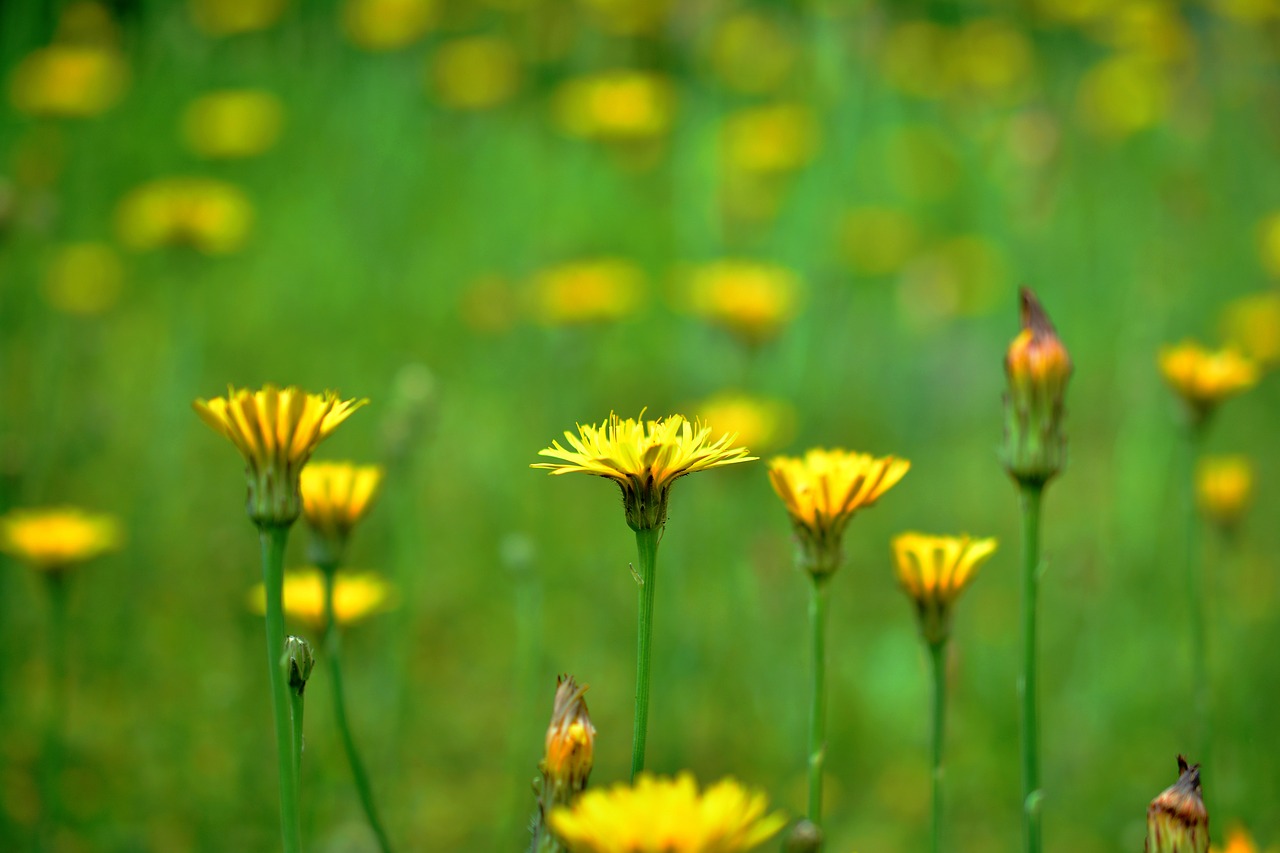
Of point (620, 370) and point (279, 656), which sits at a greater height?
point (620, 370)

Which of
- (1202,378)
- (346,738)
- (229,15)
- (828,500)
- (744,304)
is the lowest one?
(346,738)

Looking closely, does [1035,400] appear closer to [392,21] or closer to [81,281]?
[81,281]

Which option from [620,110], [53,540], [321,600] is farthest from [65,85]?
[321,600]

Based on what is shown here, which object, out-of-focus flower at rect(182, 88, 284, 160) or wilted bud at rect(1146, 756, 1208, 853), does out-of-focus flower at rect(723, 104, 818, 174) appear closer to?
Answer: out-of-focus flower at rect(182, 88, 284, 160)

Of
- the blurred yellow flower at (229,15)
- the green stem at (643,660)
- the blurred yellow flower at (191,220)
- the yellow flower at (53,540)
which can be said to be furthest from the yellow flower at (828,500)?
the blurred yellow flower at (229,15)

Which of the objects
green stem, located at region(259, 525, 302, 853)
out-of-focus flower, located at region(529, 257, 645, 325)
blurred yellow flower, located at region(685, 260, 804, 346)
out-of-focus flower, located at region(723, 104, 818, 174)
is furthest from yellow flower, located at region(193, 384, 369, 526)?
out-of-focus flower, located at region(723, 104, 818, 174)

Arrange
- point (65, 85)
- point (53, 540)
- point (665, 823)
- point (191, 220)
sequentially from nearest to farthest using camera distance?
point (665, 823) < point (53, 540) < point (191, 220) < point (65, 85)

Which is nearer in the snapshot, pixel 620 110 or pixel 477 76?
pixel 620 110

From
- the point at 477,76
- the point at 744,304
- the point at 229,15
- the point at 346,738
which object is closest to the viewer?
the point at 346,738
